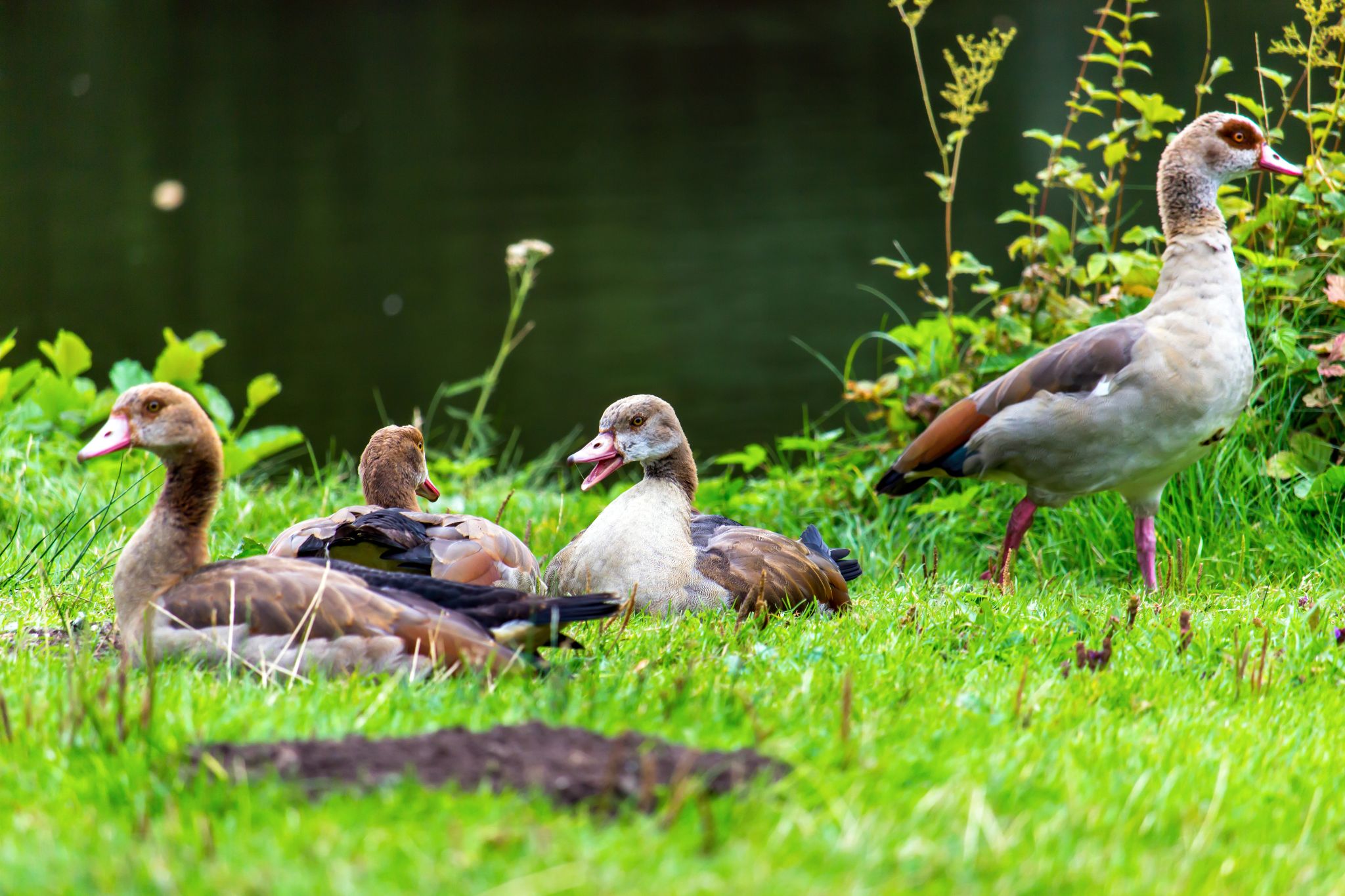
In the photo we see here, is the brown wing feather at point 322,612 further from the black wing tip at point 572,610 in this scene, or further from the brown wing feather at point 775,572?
the brown wing feather at point 775,572

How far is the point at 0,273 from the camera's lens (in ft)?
67.3

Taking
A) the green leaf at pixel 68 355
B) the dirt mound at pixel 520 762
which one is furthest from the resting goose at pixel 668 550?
the green leaf at pixel 68 355

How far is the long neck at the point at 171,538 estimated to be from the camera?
4.17m

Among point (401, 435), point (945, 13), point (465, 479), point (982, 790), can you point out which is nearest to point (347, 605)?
point (982, 790)

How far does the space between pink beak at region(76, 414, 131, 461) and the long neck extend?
0.53ft

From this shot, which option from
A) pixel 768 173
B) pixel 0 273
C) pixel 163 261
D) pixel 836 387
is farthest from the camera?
pixel 768 173

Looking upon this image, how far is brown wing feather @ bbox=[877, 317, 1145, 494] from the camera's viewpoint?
5996mm

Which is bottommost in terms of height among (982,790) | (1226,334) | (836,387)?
(836,387)

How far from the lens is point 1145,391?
5863 millimetres

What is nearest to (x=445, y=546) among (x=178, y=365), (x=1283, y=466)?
(x=178, y=365)

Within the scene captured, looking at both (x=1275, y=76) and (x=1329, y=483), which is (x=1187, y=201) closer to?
(x=1275, y=76)

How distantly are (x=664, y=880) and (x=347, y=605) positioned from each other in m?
1.96

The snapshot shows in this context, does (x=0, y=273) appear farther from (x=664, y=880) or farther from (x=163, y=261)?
(x=664, y=880)

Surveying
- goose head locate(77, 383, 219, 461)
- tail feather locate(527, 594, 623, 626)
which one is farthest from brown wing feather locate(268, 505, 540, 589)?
tail feather locate(527, 594, 623, 626)
